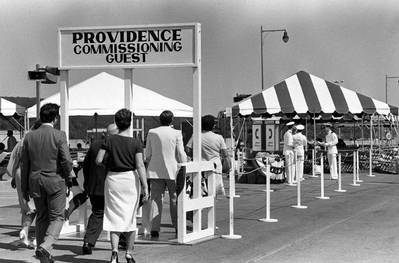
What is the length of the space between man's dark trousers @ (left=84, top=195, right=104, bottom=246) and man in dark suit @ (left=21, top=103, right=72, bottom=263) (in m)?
0.86

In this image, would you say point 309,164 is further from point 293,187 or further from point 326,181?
point 293,187

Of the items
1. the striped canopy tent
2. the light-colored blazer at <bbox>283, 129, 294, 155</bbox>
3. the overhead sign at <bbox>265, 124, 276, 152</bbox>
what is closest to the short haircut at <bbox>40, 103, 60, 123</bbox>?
the overhead sign at <bbox>265, 124, 276, 152</bbox>

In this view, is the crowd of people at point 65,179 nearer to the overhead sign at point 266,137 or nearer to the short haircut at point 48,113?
the short haircut at point 48,113

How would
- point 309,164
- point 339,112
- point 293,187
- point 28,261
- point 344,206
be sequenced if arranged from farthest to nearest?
point 309,164 → point 339,112 → point 293,187 → point 344,206 → point 28,261

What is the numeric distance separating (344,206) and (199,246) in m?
5.77

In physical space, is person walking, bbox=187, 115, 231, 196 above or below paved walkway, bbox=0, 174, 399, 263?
above

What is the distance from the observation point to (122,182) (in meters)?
7.18

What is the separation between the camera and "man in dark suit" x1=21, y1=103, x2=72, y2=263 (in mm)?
7203

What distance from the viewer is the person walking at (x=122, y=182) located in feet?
23.5

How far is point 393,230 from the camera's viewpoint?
995 cm

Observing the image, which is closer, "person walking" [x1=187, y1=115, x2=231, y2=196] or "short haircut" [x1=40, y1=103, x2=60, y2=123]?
"short haircut" [x1=40, y1=103, x2=60, y2=123]

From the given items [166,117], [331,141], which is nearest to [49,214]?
[166,117]

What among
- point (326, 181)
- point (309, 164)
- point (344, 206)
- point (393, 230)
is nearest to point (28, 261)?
point (393, 230)

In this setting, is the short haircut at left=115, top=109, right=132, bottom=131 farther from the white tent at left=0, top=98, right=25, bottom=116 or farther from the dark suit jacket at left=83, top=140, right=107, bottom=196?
the white tent at left=0, top=98, right=25, bottom=116
